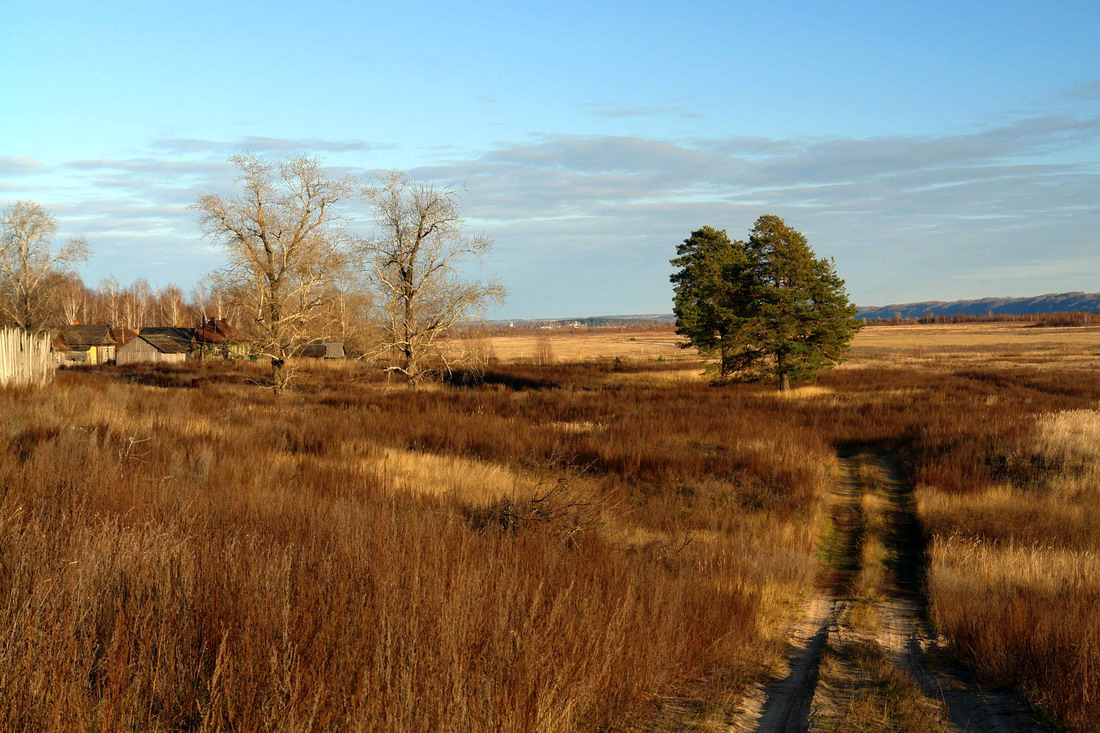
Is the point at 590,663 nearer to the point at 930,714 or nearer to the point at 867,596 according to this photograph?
the point at 930,714

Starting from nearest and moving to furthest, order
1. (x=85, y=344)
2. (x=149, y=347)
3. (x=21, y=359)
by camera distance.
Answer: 1. (x=21, y=359)
2. (x=85, y=344)
3. (x=149, y=347)

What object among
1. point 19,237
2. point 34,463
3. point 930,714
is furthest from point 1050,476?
point 19,237

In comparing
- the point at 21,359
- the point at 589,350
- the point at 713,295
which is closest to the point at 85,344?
the point at 589,350

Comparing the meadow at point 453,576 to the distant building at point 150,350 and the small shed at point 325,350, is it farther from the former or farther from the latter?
the distant building at point 150,350

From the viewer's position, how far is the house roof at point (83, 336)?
63.2 m

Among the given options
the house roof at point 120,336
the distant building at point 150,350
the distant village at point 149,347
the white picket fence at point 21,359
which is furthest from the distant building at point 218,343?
the white picket fence at point 21,359

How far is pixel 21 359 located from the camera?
18.0 metres

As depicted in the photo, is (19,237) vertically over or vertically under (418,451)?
over

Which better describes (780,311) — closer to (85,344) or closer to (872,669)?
(872,669)

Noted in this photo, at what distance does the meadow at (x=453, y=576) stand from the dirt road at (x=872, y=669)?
21 cm

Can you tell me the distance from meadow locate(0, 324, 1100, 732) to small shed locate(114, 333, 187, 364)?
5421cm

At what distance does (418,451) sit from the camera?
15.7 m

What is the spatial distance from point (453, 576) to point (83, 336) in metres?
73.1

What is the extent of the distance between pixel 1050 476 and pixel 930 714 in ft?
31.7
